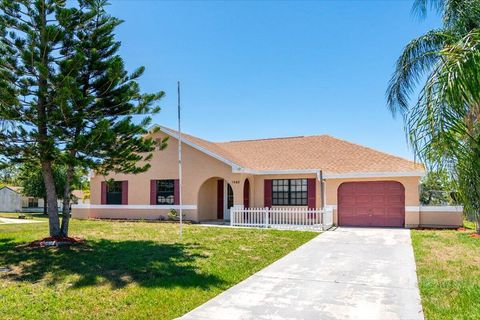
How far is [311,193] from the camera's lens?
19.6 m

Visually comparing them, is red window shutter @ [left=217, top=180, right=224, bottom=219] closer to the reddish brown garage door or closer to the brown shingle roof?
the brown shingle roof

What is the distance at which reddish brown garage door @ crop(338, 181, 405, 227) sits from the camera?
1847 centimetres

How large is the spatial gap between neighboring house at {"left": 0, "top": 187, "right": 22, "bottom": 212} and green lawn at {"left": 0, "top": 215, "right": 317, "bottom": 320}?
41.0 meters

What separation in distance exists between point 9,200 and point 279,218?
143 feet

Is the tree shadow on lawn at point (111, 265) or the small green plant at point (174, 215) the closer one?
the tree shadow on lawn at point (111, 265)

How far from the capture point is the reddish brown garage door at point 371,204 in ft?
60.6

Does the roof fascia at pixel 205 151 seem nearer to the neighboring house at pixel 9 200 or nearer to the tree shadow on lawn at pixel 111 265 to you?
the tree shadow on lawn at pixel 111 265

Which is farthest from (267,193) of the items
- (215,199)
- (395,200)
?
(395,200)

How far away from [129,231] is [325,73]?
12097mm

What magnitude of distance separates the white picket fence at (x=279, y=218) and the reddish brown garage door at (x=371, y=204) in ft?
4.15

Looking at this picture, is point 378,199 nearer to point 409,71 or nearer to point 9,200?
point 409,71

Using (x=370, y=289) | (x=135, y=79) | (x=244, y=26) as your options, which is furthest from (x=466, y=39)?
(x=244, y=26)

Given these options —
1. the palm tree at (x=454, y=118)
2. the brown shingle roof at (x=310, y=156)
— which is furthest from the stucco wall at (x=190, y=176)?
the palm tree at (x=454, y=118)

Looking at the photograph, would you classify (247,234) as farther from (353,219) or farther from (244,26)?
(244,26)
